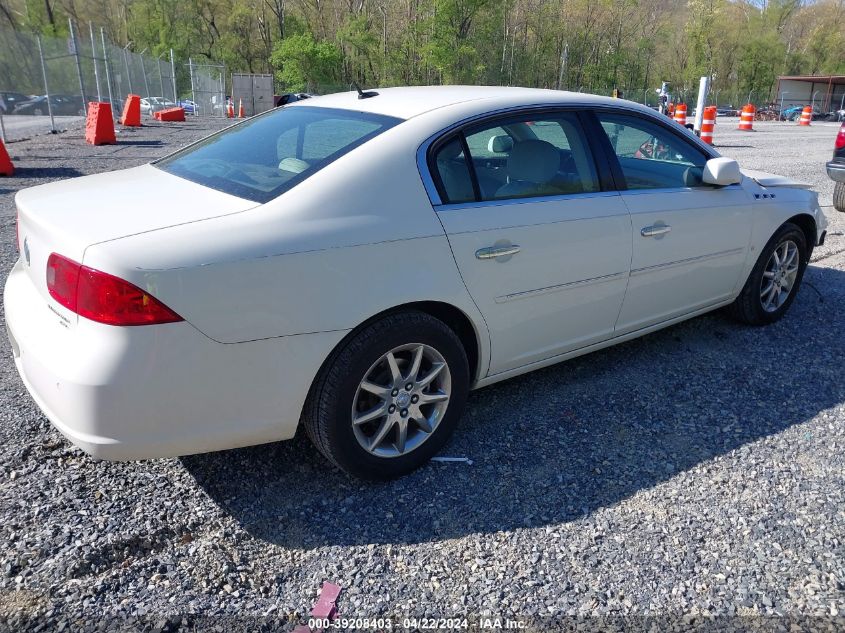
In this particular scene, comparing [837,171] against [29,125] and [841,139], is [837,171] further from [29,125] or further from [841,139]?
[29,125]

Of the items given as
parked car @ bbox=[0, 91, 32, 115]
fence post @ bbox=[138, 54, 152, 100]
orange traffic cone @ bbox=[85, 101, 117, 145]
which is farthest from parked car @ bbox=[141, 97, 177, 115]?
orange traffic cone @ bbox=[85, 101, 117, 145]

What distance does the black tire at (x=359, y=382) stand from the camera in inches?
105

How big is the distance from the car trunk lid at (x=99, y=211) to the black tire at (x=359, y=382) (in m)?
0.71

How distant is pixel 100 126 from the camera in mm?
15477

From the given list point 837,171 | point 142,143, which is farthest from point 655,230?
point 142,143

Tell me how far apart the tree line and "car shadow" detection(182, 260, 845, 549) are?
46.7 meters

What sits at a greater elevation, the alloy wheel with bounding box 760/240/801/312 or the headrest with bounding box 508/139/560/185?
the headrest with bounding box 508/139/560/185

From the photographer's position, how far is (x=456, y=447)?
3.28m

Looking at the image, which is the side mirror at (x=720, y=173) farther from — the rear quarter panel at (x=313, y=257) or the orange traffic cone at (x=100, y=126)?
the orange traffic cone at (x=100, y=126)

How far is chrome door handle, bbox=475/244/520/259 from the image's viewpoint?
117 inches

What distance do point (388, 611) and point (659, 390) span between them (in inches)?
90.7

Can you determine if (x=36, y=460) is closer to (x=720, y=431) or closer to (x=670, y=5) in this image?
(x=720, y=431)

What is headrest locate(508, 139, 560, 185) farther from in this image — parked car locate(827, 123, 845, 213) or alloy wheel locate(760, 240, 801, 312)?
parked car locate(827, 123, 845, 213)

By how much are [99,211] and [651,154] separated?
3.10 metres
